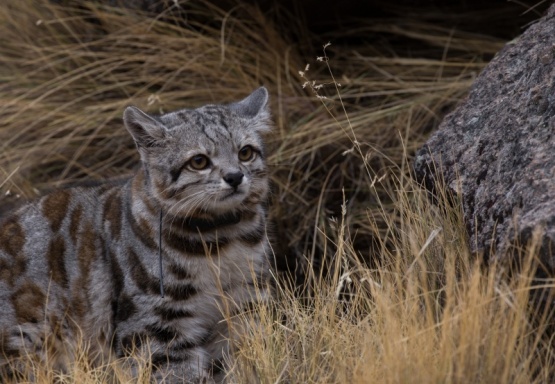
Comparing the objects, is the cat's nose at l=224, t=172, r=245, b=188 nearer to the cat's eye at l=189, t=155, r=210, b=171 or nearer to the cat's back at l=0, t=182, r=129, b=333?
the cat's eye at l=189, t=155, r=210, b=171

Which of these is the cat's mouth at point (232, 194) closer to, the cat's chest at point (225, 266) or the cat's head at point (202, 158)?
the cat's head at point (202, 158)

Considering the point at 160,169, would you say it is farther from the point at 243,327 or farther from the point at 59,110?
the point at 59,110

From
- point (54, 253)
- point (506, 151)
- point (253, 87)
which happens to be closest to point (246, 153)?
point (54, 253)

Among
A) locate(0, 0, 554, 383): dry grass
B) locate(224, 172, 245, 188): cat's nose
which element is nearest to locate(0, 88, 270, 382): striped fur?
locate(224, 172, 245, 188): cat's nose

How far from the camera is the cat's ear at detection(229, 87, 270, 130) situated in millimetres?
5336

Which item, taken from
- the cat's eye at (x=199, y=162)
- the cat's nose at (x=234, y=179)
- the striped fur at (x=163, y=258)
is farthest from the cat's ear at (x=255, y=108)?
the cat's nose at (x=234, y=179)

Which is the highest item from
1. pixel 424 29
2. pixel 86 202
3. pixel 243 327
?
pixel 424 29

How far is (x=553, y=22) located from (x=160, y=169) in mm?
2075

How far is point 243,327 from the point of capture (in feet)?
15.8

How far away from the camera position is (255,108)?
5410 mm

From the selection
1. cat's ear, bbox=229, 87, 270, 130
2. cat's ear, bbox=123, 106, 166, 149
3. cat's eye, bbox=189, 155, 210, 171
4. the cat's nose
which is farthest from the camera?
cat's ear, bbox=229, 87, 270, 130

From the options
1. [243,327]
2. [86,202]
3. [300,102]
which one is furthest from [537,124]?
[300,102]

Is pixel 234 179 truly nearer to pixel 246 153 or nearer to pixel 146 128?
pixel 246 153

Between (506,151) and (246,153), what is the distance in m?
1.34
